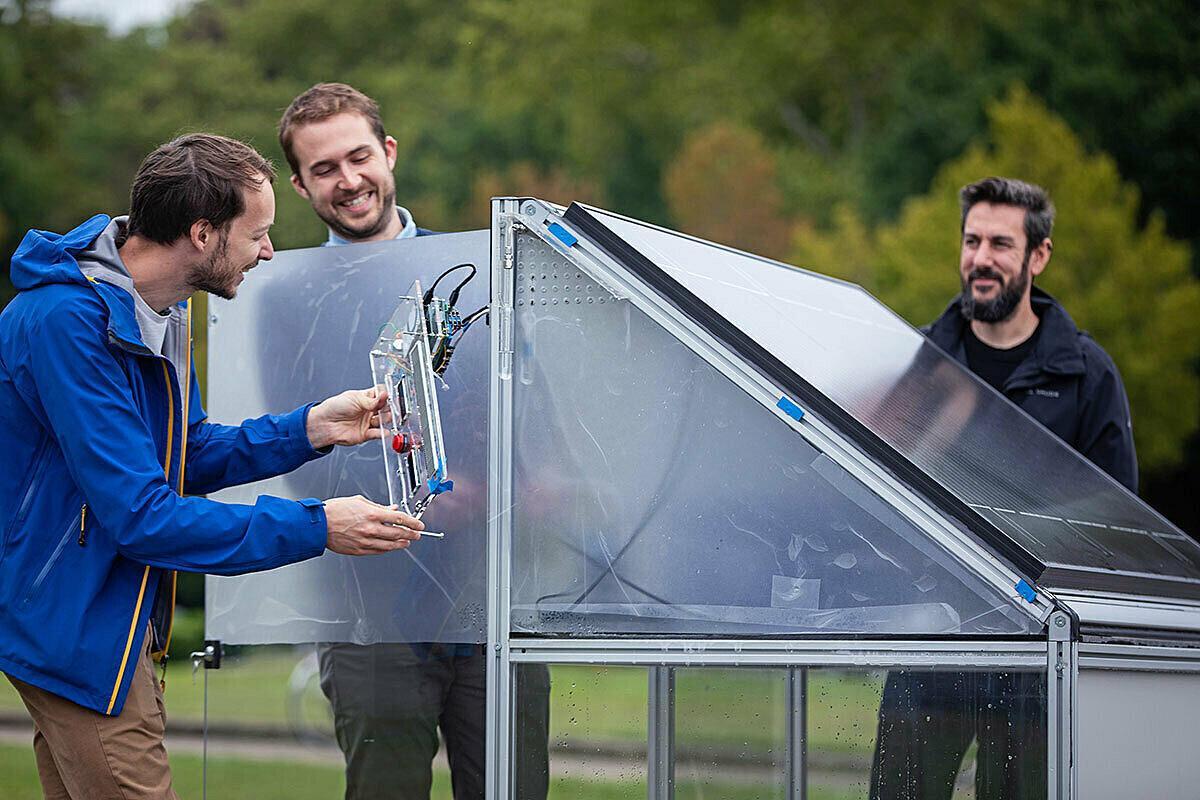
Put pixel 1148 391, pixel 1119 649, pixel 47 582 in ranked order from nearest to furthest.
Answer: pixel 47 582 → pixel 1119 649 → pixel 1148 391

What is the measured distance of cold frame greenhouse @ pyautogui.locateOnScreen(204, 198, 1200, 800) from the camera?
2.95 metres

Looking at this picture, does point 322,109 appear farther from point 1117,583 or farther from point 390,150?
point 1117,583

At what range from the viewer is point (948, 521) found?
295 cm

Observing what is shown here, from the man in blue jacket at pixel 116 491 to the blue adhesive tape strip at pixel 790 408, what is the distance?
789 millimetres

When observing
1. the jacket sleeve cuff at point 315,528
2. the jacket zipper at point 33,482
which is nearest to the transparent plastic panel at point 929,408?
the jacket sleeve cuff at point 315,528

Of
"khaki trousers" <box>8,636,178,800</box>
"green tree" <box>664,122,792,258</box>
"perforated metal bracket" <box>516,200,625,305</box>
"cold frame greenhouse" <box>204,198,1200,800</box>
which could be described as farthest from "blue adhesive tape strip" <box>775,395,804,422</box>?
"green tree" <box>664,122,792,258</box>

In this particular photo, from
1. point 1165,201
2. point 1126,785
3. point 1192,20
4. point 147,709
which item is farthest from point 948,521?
point 1192,20

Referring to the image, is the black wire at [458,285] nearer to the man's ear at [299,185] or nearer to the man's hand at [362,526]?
the man's hand at [362,526]

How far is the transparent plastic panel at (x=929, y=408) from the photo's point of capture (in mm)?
Answer: 3314

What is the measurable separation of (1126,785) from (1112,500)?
1.41 meters

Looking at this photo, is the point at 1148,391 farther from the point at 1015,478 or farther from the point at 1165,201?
the point at 1015,478

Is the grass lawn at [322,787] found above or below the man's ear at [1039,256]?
below

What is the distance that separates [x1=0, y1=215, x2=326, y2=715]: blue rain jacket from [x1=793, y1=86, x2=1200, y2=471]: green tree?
1663cm

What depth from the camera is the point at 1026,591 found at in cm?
288
